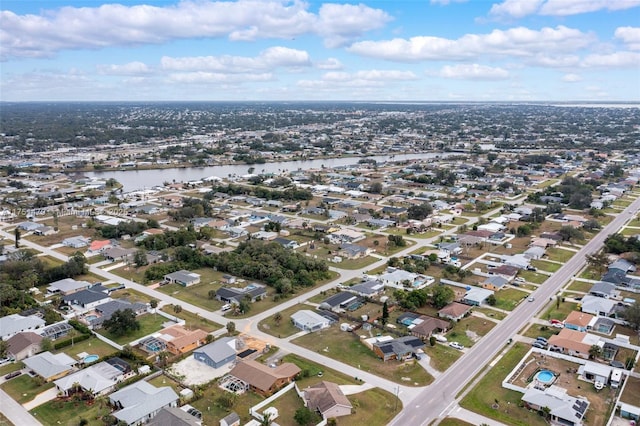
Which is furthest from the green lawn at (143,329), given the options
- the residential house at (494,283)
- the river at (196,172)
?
the river at (196,172)

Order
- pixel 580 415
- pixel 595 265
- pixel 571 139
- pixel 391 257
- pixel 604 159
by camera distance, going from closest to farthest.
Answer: pixel 580 415, pixel 595 265, pixel 391 257, pixel 604 159, pixel 571 139

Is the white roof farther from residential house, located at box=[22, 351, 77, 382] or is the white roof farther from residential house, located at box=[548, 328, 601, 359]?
residential house, located at box=[548, 328, 601, 359]

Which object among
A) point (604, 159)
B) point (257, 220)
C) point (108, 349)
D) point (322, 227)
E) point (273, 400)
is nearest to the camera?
point (273, 400)

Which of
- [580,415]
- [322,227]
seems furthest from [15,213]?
[580,415]

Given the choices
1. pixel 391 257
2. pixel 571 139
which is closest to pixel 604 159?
pixel 571 139

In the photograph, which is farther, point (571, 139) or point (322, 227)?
point (571, 139)

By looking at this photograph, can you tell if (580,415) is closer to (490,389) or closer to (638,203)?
(490,389)
